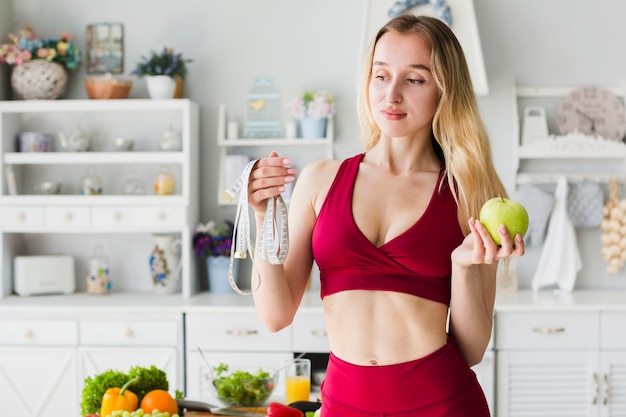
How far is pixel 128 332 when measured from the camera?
3.85m

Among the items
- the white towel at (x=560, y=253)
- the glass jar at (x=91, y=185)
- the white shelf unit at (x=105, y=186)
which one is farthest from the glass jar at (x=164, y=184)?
the white towel at (x=560, y=253)

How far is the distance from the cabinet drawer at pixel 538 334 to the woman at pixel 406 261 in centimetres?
201

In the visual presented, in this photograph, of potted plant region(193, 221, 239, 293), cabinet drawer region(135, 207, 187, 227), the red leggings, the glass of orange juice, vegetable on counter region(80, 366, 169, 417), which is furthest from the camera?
potted plant region(193, 221, 239, 293)

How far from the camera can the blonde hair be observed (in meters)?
1.69

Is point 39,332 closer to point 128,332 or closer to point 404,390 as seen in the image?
point 128,332

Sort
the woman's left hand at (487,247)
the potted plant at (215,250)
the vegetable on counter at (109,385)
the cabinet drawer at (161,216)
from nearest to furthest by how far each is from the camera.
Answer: the woman's left hand at (487,247), the vegetable on counter at (109,385), the cabinet drawer at (161,216), the potted plant at (215,250)

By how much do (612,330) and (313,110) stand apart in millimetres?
1679

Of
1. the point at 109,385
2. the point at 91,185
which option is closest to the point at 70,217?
the point at 91,185

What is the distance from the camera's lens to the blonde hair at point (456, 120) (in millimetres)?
1687

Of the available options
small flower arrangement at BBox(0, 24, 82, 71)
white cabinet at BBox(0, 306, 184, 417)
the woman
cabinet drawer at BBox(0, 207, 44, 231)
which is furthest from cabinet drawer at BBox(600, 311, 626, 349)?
small flower arrangement at BBox(0, 24, 82, 71)

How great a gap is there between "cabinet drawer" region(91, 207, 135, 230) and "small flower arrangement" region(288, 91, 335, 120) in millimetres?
918

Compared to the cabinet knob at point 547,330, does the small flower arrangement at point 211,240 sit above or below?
above

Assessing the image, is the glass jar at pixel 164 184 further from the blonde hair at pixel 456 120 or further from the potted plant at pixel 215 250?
the blonde hair at pixel 456 120

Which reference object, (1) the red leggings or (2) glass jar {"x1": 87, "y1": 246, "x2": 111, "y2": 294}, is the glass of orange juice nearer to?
(1) the red leggings
